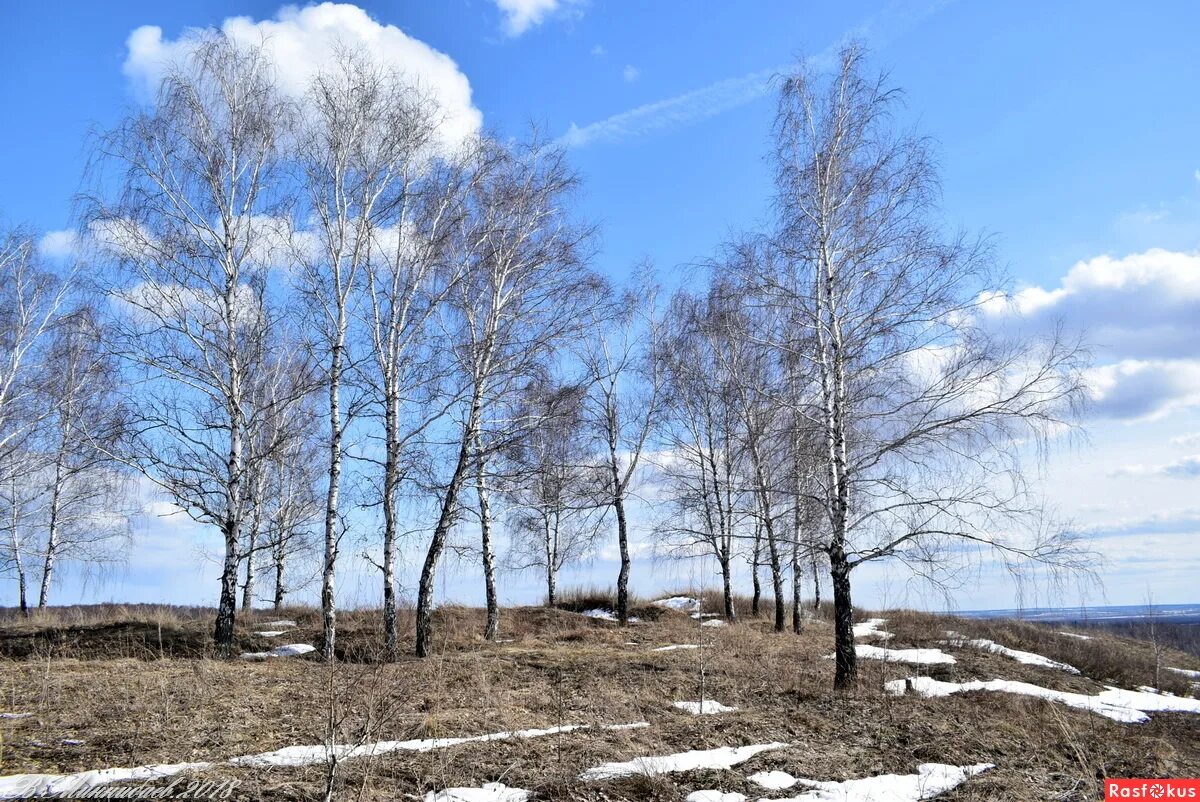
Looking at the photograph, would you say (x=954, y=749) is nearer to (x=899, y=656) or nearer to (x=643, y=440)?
(x=899, y=656)

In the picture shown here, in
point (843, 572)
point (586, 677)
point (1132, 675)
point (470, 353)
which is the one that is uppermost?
point (470, 353)

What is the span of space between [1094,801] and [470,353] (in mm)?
10449

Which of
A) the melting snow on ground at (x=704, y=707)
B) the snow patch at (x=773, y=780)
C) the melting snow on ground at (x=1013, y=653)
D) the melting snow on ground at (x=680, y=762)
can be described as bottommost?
the melting snow on ground at (x=1013, y=653)

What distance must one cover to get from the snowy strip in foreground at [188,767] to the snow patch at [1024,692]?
6332 mm

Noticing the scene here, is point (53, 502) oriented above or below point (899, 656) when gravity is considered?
above

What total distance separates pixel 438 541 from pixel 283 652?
10.8 feet

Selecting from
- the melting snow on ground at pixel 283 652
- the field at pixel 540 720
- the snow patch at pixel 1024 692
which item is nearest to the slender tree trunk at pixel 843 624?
the field at pixel 540 720

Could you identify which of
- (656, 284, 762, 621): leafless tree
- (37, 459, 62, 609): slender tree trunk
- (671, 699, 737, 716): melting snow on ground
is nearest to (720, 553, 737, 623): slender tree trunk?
(656, 284, 762, 621): leafless tree

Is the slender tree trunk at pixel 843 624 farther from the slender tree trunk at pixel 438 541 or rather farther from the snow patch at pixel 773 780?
the slender tree trunk at pixel 438 541

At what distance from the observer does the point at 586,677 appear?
10375 millimetres

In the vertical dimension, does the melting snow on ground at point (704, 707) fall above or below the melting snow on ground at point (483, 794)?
below

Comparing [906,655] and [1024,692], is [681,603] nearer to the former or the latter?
[906,655]

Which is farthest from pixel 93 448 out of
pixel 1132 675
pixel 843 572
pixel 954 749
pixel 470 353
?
pixel 1132 675

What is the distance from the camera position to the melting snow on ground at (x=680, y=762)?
596cm
